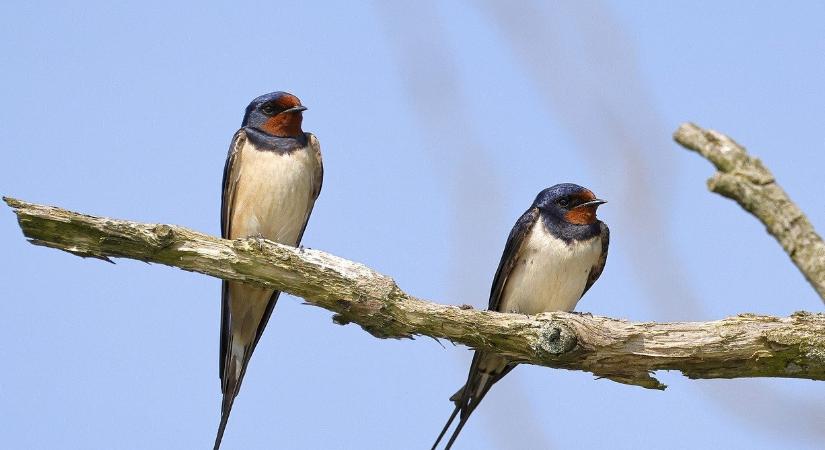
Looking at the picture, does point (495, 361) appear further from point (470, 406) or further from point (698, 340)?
point (698, 340)

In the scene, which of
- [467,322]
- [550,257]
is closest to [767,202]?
[467,322]

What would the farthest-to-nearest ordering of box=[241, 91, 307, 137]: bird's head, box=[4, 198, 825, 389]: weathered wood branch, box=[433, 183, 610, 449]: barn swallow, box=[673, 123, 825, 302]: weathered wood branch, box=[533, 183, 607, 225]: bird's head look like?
1. box=[241, 91, 307, 137]: bird's head
2. box=[533, 183, 607, 225]: bird's head
3. box=[433, 183, 610, 449]: barn swallow
4. box=[4, 198, 825, 389]: weathered wood branch
5. box=[673, 123, 825, 302]: weathered wood branch

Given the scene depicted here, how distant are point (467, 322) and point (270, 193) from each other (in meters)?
1.97

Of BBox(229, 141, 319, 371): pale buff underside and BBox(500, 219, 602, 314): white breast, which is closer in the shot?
BBox(500, 219, 602, 314): white breast

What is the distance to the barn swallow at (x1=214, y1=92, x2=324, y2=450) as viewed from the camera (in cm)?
607

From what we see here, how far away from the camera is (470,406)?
572cm

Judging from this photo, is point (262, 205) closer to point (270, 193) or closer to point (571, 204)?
point (270, 193)

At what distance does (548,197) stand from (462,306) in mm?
1755

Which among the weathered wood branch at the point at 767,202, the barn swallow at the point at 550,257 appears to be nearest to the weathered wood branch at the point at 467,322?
the weathered wood branch at the point at 767,202

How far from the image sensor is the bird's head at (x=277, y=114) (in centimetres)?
628

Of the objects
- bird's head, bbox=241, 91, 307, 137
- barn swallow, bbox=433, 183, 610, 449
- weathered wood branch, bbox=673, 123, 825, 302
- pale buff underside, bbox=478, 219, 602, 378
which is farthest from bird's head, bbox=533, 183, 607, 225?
weathered wood branch, bbox=673, 123, 825, 302

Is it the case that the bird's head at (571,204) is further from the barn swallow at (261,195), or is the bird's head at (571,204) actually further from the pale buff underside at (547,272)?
the barn swallow at (261,195)

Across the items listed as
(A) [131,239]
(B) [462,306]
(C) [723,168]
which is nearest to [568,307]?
(B) [462,306]

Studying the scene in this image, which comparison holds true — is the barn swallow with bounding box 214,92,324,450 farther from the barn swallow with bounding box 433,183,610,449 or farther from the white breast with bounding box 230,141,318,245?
the barn swallow with bounding box 433,183,610,449
